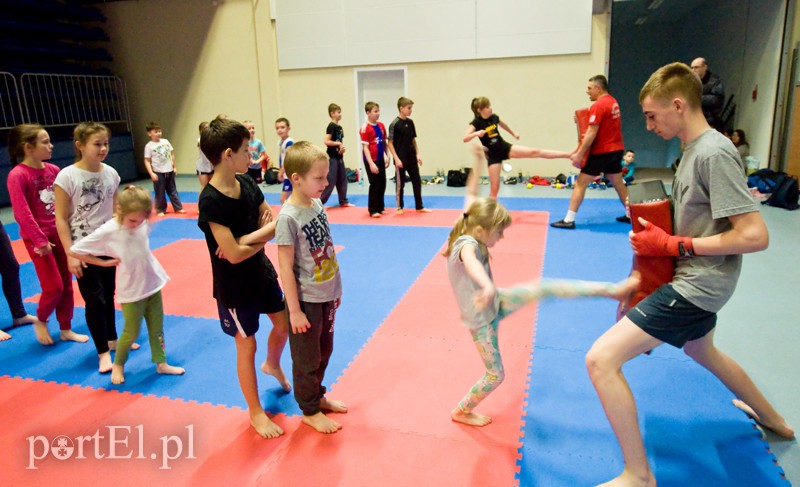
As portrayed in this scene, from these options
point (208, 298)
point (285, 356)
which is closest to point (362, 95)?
point (208, 298)

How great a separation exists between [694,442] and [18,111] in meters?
13.5

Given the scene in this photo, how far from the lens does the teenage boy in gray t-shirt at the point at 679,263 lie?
7.22ft

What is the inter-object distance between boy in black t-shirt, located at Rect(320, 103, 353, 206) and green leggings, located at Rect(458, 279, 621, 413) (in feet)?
20.0

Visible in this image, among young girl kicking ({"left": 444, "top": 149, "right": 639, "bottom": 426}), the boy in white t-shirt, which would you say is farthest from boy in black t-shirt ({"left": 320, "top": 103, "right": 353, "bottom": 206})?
young girl kicking ({"left": 444, "top": 149, "right": 639, "bottom": 426})

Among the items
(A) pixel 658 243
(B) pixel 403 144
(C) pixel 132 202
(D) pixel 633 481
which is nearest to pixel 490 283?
(A) pixel 658 243

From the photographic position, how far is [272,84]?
496 inches

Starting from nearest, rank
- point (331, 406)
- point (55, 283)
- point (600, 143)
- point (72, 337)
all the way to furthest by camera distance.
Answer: point (331, 406) < point (55, 283) < point (72, 337) < point (600, 143)

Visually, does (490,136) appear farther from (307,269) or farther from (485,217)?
(307,269)

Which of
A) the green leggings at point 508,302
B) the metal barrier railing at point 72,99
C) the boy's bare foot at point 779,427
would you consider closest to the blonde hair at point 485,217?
the green leggings at point 508,302

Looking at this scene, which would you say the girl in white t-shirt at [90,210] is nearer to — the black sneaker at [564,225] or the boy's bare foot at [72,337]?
the boy's bare foot at [72,337]

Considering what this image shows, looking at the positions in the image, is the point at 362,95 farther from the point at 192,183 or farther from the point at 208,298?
the point at 208,298

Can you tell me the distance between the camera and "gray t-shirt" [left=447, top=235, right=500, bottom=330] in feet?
8.66

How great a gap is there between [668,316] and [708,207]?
49 centimetres

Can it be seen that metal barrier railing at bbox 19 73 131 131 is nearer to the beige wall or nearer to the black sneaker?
the beige wall
